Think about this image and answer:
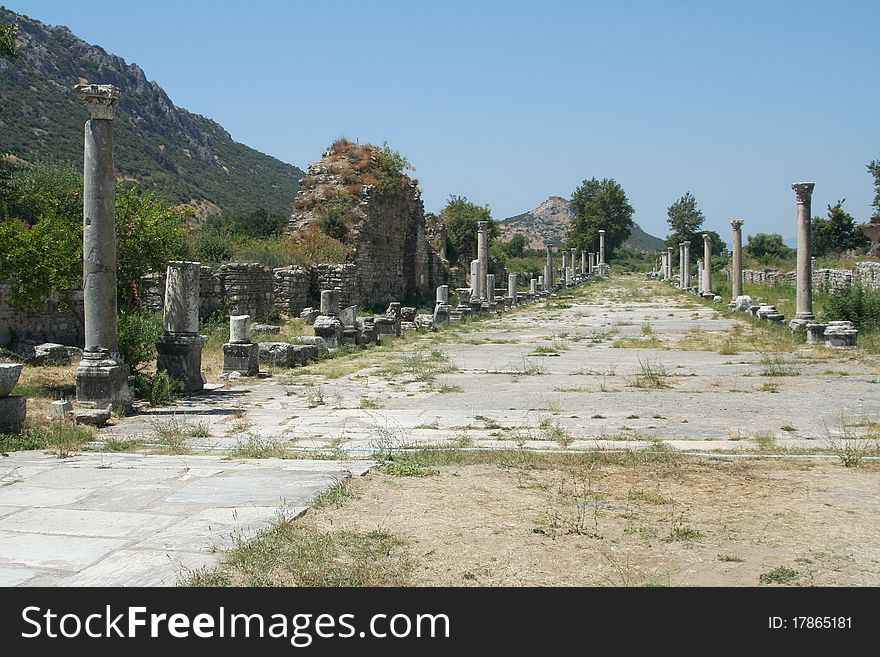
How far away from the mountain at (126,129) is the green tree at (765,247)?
45.7 meters

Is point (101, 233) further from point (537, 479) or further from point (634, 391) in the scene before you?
point (634, 391)

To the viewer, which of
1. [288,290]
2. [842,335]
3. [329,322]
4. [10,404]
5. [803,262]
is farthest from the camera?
[288,290]

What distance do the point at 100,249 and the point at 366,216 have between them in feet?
72.8

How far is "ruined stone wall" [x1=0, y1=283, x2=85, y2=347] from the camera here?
1588 cm

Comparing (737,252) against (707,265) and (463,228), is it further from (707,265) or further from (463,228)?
(463,228)

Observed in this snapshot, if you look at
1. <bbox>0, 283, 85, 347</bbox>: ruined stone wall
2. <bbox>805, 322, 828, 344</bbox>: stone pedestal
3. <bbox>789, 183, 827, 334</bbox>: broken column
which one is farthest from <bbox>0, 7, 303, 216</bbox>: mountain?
<bbox>805, 322, 828, 344</bbox>: stone pedestal

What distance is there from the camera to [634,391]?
42.7ft

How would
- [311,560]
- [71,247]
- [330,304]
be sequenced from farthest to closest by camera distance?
1. [330,304]
2. [71,247]
3. [311,560]

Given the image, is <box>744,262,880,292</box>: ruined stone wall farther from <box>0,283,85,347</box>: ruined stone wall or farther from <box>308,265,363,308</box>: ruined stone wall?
<box>0,283,85,347</box>: ruined stone wall

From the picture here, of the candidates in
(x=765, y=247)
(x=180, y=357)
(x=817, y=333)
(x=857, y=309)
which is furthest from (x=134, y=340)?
(x=765, y=247)

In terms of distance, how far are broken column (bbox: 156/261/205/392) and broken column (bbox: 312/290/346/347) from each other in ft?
20.4

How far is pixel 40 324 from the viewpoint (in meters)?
16.7

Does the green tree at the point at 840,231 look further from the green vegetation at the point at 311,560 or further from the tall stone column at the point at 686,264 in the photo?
the green vegetation at the point at 311,560

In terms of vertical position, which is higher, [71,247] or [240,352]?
[71,247]
